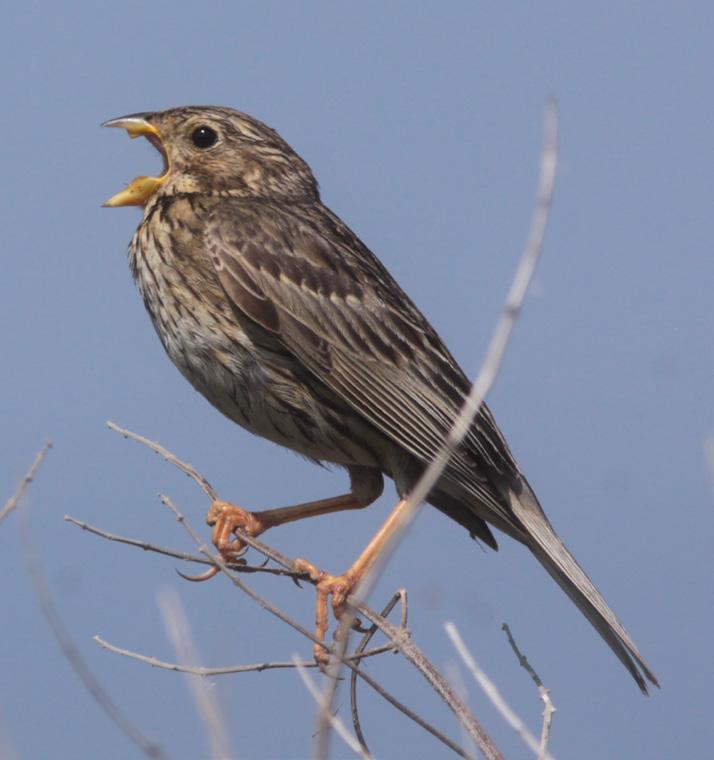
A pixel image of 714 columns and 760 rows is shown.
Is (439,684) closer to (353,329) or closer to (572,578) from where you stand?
(572,578)

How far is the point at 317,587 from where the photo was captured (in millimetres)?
5633

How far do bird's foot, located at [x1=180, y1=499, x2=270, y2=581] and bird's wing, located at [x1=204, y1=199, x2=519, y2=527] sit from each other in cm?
69

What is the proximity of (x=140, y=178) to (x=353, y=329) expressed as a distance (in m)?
1.23

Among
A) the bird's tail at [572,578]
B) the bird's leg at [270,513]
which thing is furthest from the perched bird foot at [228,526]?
the bird's tail at [572,578]

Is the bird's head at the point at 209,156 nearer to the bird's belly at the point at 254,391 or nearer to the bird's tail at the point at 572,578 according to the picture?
the bird's belly at the point at 254,391

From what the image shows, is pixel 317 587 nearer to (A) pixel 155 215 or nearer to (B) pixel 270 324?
(B) pixel 270 324

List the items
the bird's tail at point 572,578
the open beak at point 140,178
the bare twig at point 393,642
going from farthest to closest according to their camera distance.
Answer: the open beak at point 140,178 < the bird's tail at point 572,578 < the bare twig at point 393,642

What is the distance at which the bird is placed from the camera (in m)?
5.79

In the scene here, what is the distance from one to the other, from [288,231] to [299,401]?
901 millimetres

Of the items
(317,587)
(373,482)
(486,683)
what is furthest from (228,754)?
(373,482)

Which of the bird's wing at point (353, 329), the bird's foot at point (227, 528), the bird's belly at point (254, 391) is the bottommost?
the bird's foot at point (227, 528)

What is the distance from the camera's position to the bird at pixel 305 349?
579 cm

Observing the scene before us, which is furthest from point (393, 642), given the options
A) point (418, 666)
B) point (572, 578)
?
point (572, 578)

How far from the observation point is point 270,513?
6332mm
